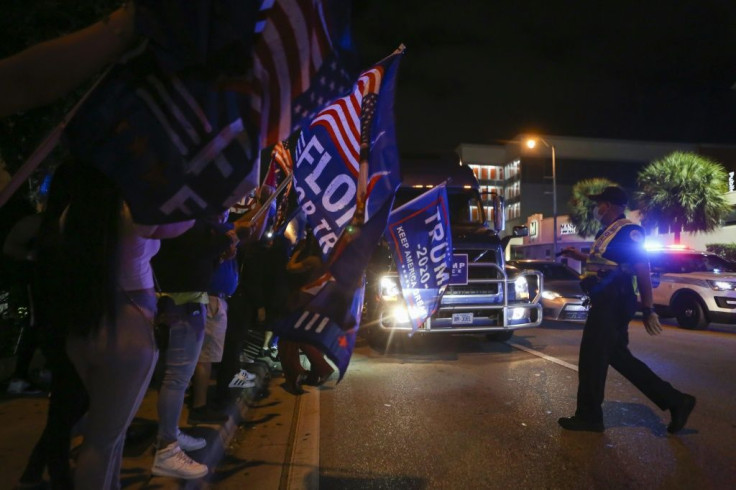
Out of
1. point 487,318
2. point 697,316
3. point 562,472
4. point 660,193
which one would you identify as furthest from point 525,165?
point 562,472

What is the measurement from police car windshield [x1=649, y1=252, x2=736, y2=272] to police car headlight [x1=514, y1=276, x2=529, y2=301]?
673 centimetres

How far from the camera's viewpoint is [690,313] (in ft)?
40.1

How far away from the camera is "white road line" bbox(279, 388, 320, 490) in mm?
3562

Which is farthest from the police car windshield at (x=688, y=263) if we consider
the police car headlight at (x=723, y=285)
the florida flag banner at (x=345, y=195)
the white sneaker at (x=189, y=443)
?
the white sneaker at (x=189, y=443)

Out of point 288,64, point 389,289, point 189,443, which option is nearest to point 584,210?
point 389,289

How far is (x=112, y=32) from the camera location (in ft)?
5.57

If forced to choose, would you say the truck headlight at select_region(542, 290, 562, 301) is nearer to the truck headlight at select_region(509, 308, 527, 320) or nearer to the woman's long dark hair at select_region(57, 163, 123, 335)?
the truck headlight at select_region(509, 308, 527, 320)

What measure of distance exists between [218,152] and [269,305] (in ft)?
12.5

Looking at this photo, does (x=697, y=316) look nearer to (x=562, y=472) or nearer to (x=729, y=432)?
(x=729, y=432)

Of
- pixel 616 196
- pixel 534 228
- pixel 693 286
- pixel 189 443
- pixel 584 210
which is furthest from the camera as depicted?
pixel 534 228

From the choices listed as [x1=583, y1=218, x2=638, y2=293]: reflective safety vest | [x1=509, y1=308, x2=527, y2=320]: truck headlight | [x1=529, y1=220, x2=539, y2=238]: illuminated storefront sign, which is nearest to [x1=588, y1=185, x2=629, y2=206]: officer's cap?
[x1=583, y1=218, x2=638, y2=293]: reflective safety vest

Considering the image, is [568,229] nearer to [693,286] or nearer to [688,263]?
[688,263]

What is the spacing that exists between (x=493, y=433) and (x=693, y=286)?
9823 millimetres

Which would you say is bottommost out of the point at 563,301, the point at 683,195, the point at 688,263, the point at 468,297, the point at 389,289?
the point at 563,301
